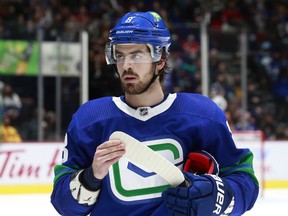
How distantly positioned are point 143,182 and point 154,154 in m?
0.21

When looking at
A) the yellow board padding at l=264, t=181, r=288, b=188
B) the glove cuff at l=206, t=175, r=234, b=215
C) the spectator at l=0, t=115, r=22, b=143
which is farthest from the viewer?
the yellow board padding at l=264, t=181, r=288, b=188

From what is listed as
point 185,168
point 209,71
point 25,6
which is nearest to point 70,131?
point 185,168

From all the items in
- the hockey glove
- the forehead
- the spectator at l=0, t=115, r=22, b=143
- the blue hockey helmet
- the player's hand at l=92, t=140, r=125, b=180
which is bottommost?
the spectator at l=0, t=115, r=22, b=143

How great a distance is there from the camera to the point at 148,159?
1.45 m

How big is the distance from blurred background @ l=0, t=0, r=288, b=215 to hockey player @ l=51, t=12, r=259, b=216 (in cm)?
431

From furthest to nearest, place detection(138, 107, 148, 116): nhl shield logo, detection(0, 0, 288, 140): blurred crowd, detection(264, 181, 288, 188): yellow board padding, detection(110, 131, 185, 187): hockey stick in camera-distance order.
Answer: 1. detection(264, 181, 288, 188): yellow board padding
2. detection(0, 0, 288, 140): blurred crowd
3. detection(138, 107, 148, 116): nhl shield logo
4. detection(110, 131, 185, 187): hockey stick

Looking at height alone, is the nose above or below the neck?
above

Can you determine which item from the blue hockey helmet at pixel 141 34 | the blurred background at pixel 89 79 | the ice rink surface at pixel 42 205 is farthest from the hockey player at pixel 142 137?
the blurred background at pixel 89 79

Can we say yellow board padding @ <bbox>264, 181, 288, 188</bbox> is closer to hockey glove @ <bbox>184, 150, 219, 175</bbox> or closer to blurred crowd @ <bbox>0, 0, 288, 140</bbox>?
blurred crowd @ <bbox>0, 0, 288, 140</bbox>

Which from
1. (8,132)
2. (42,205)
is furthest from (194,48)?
(42,205)

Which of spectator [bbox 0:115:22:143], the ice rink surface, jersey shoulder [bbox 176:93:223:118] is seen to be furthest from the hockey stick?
spectator [bbox 0:115:22:143]

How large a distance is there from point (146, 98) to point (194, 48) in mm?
5824

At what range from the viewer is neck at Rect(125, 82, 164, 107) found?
1.70 m

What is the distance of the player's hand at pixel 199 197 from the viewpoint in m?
1.49
